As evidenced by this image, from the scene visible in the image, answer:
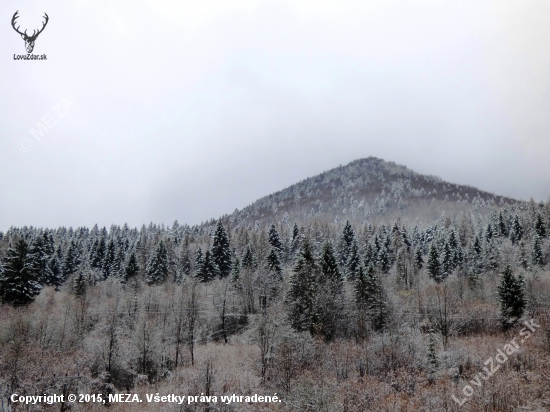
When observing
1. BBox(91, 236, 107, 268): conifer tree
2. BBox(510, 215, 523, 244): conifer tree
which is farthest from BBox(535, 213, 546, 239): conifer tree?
BBox(91, 236, 107, 268): conifer tree

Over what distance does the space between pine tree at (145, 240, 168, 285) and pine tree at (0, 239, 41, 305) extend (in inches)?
1022

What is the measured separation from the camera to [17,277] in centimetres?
4953

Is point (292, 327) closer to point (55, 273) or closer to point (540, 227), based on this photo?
point (55, 273)

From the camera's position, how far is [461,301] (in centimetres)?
5716

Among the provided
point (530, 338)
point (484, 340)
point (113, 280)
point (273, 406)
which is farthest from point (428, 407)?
point (113, 280)

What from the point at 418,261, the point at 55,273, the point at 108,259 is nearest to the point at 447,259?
the point at 418,261

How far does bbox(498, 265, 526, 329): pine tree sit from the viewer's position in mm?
46062

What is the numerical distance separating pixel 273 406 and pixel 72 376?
17428 millimetres

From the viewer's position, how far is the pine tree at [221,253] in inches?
2918

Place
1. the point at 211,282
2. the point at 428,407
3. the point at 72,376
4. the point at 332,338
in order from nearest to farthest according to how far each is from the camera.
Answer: the point at 428,407 → the point at 72,376 → the point at 332,338 → the point at 211,282

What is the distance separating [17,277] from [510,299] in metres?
68.0

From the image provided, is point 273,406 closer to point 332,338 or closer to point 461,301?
point 332,338

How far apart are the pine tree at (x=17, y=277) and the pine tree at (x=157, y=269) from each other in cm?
2596

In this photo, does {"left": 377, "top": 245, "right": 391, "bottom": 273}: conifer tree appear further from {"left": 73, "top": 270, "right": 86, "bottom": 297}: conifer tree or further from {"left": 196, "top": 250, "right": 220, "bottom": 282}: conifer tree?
{"left": 73, "top": 270, "right": 86, "bottom": 297}: conifer tree
